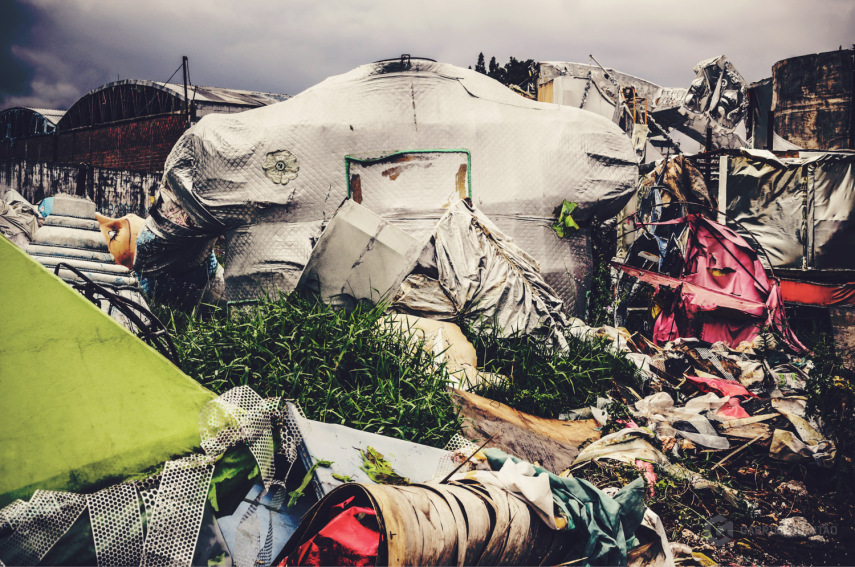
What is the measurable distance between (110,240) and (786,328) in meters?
6.38

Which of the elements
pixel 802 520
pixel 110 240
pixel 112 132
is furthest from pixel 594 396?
pixel 112 132

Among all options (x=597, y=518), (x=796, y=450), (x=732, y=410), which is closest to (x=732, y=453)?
(x=796, y=450)

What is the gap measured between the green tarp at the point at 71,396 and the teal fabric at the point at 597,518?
135 centimetres

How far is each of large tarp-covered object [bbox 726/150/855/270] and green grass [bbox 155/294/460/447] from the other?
19.8 feet

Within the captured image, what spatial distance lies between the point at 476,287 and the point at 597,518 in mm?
2247

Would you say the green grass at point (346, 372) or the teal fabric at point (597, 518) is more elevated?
the green grass at point (346, 372)

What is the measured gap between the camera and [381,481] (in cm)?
228

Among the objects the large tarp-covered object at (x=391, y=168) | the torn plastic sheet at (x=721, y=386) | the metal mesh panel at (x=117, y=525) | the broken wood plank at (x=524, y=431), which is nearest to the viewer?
the metal mesh panel at (x=117, y=525)

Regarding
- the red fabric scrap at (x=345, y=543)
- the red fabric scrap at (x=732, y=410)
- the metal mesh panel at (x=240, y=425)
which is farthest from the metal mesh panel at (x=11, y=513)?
the red fabric scrap at (x=732, y=410)

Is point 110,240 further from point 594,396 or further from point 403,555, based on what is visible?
point 403,555

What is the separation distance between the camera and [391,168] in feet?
15.8

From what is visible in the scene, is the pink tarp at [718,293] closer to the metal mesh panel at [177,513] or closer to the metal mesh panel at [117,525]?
the metal mesh panel at [177,513]

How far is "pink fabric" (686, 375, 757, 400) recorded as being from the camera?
3.98m

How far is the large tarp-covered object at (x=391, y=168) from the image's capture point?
4797 millimetres
